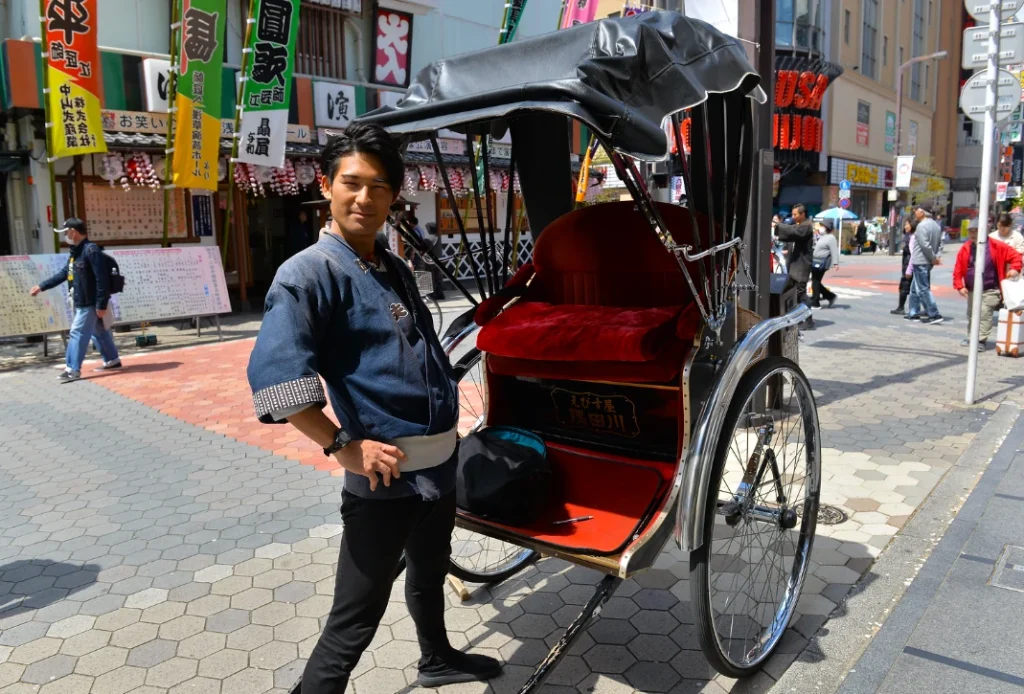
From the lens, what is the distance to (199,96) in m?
10.4

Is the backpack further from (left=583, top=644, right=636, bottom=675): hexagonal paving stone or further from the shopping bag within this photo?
the shopping bag

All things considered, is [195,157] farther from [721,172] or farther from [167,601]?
[721,172]

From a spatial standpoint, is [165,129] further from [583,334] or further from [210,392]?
[583,334]

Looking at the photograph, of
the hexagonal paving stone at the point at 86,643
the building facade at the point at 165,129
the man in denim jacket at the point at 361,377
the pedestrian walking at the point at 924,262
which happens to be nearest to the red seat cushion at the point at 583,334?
the man in denim jacket at the point at 361,377

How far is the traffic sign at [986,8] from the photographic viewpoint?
587 cm

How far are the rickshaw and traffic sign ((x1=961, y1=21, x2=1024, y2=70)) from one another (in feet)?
13.5

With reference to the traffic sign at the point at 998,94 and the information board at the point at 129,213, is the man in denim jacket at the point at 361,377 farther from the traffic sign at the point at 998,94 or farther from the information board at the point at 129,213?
the information board at the point at 129,213

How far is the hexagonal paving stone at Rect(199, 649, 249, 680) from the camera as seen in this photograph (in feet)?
9.09

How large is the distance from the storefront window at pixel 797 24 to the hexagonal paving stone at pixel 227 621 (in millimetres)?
29939

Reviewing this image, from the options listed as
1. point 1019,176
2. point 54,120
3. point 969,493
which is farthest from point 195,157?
point 1019,176

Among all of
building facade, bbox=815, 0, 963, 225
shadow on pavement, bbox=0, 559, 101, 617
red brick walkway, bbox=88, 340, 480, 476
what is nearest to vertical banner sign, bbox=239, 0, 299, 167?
red brick walkway, bbox=88, 340, 480, 476

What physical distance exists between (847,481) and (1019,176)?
52.3 m

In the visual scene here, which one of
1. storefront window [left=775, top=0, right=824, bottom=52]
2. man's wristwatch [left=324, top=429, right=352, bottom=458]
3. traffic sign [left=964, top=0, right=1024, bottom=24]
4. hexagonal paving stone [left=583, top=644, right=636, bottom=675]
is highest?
storefront window [left=775, top=0, right=824, bottom=52]

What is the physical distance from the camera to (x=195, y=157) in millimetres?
10484
